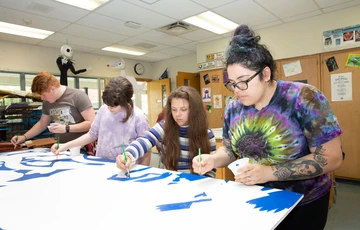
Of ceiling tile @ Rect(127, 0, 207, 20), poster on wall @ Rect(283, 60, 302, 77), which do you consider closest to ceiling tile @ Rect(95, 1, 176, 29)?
ceiling tile @ Rect(127, 0, 207, 20)

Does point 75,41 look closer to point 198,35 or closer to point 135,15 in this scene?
point 135,15

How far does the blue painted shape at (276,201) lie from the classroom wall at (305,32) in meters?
3.03

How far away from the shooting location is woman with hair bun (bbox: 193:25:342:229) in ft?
2.82

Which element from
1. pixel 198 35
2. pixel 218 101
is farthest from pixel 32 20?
pixel 218 101

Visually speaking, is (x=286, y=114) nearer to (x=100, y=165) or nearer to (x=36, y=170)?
(x=100, y=165)

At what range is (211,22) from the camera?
12.9ft

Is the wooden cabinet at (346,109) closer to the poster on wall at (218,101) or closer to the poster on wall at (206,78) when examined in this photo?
the poster on wall at (218,101)

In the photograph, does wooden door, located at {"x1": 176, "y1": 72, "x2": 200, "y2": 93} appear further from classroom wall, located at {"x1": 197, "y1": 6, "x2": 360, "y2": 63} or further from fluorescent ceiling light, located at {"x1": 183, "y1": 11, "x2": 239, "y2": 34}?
classroom wall, located at {"x1": 197, "y1": 6, "x2": 360, "y2": 63}

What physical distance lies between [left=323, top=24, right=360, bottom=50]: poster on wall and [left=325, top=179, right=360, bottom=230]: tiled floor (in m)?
2.02

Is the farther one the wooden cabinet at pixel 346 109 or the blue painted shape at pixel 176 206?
the wooden cabinet at pixel 346 109

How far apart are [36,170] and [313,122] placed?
1.44 meters

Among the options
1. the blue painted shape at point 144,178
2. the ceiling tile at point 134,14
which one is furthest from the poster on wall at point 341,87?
the blue painted shape at point 144,178

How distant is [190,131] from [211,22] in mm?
3039

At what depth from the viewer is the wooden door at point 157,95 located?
614 centimetres
